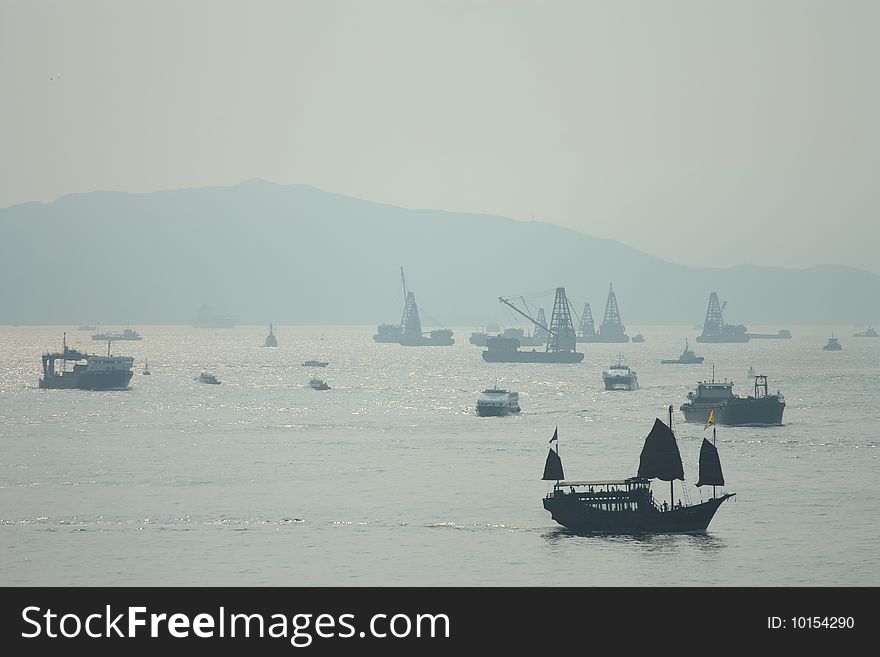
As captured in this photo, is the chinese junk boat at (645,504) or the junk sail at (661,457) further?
the junk sail at (661,457)

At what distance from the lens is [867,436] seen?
129 m

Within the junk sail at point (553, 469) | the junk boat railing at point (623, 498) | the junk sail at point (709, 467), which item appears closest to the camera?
the junk sail at point (709, 467)

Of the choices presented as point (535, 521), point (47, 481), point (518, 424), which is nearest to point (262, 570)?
point (535, 521)

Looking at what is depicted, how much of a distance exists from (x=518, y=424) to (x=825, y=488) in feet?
178

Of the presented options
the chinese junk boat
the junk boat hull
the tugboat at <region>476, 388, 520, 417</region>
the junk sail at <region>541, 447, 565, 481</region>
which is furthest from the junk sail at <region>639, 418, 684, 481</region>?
the tugboat at <region>476, 388, 520, 417</region>

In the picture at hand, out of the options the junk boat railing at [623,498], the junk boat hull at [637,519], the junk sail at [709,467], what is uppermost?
the junk sail at [709,467]

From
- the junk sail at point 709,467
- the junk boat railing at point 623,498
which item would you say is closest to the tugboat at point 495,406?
the junk boat railing at point 623,498

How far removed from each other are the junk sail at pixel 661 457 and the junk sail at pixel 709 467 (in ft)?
4.04

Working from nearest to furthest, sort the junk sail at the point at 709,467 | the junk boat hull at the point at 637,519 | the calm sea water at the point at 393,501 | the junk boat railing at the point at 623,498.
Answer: the calm sea water at the point at 393,501, the junk boat hull at the point at 637,519, the junk sail at the point at 709,467, the junk boat railing at the point at 623,498

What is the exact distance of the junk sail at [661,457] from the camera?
2884 inches

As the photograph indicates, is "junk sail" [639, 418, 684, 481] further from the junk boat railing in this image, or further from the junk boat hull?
the junk boat hull

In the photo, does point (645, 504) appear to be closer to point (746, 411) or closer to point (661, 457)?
point (661, 457)

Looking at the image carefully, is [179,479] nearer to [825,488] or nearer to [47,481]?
[47,481]

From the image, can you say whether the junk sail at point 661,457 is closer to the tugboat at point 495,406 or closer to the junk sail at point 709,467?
the junk sail at point 709,467
